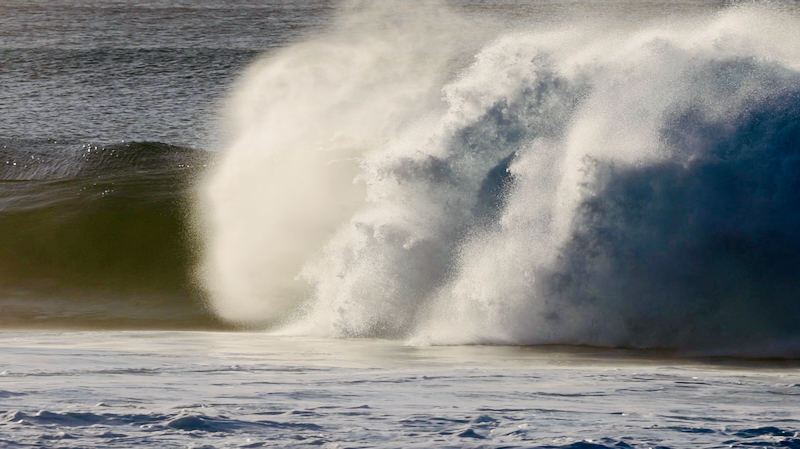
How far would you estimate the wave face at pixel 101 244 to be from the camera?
42.3 feet

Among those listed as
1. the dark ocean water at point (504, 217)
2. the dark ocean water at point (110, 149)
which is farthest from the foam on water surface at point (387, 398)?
the dark ocean water at point (110, 149)

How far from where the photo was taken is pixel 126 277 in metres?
14.2

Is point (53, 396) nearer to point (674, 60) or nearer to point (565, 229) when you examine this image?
point (565, 229)

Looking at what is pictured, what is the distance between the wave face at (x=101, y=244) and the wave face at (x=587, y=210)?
4.49 ft

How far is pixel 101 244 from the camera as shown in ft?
50.3

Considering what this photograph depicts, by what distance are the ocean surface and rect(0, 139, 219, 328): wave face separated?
2.2 inches

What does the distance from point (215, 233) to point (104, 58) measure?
81.1ft

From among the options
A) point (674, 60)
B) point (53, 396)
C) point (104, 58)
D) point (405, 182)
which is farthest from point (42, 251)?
point (104, 58)

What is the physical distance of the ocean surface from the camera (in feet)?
21.0

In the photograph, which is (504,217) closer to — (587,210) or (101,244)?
(587,210)

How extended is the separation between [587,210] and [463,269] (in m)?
1.53

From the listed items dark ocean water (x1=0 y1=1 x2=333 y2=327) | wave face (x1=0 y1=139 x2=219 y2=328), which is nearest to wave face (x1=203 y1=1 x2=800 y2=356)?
wave face (x1=0 y1=139 x2=219 y2=328)

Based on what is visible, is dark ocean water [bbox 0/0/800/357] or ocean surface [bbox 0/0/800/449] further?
dark ocean water [bbox 0/0/800/357]

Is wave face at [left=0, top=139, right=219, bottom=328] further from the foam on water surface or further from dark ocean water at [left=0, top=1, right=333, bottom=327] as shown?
the foam on water surface
